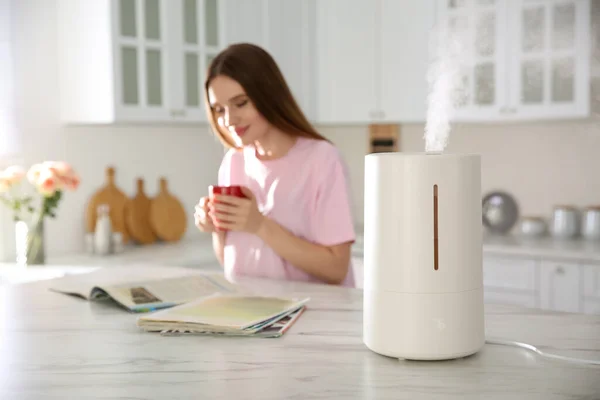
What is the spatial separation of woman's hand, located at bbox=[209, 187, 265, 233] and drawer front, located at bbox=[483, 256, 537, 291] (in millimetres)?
1912

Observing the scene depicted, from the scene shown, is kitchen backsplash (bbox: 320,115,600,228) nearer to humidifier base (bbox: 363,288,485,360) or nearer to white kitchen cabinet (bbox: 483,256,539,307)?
white kitchen cabinet (bbox: 483,256,539,307)

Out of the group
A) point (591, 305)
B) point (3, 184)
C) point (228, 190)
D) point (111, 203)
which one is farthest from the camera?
point (111, 203)

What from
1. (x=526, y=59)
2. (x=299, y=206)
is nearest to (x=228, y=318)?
(x=299, y=206)

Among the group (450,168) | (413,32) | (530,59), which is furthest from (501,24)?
(450,168)

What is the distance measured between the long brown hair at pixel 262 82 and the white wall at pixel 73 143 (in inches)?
62.2

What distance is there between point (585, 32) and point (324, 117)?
138 centimetres

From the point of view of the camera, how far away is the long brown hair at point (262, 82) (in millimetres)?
1866

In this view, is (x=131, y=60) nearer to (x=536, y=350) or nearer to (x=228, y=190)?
(x=228, y=190)

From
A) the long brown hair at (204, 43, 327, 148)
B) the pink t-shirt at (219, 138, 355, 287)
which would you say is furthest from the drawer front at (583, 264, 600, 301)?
the long brown hair at (204, 43, 327, 148)

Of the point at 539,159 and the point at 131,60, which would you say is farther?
the point at 539,159

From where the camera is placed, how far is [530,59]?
11.2 ft

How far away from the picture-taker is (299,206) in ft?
6.41

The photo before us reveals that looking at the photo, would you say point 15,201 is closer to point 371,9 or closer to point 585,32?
point 371,9

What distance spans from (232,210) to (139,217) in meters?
2.06
